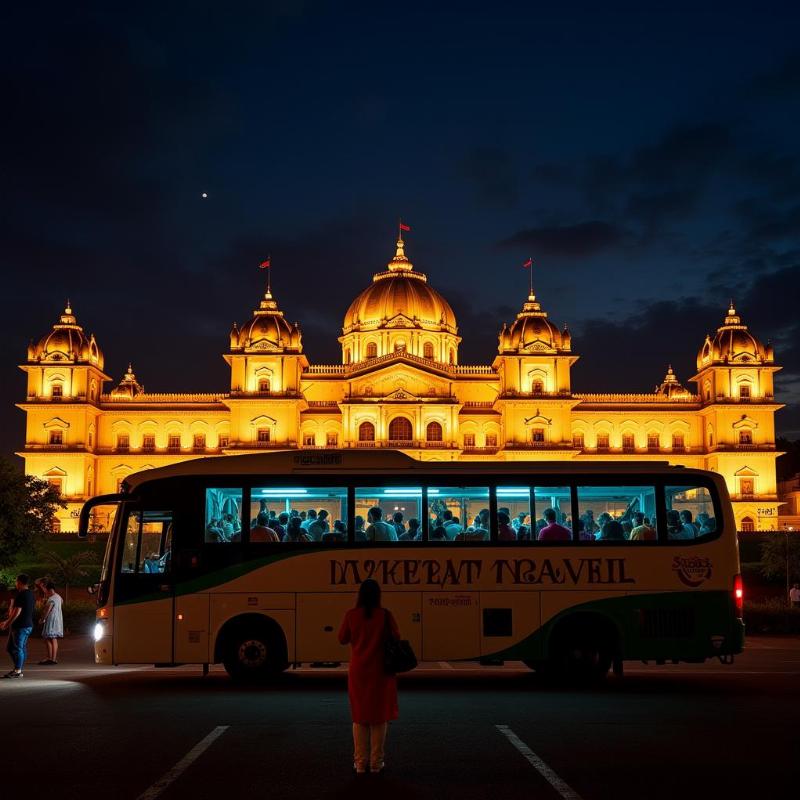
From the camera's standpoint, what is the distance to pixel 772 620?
2811cm

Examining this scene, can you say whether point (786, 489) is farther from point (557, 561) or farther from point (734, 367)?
point (557, 561)

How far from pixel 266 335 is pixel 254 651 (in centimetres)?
6370

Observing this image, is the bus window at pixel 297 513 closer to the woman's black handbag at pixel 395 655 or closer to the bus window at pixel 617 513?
the bus window at pixel 617 513

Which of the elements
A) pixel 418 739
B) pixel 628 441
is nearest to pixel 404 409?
pixel 628 441

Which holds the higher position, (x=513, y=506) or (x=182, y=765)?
(x=513, y=506)

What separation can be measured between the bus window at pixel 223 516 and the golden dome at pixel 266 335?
6243cm

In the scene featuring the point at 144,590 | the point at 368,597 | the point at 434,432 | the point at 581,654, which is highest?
the point at 434,432

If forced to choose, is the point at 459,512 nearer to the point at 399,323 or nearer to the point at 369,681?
the point at 369,681

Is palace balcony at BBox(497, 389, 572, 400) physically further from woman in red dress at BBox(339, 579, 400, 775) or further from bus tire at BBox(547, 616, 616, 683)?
woman in red dress at BBox(339, 579, 400, 775)

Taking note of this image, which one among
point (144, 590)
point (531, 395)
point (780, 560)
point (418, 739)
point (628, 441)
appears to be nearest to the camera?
point (418, 739)

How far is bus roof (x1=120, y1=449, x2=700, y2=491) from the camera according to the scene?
52.6ft

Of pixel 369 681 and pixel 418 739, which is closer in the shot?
pixel 369 681

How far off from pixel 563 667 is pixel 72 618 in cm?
1626

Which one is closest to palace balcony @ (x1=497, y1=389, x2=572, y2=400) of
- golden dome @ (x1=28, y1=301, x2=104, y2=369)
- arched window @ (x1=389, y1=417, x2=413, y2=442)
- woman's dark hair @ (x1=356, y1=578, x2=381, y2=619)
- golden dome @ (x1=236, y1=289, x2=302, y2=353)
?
arched window @ (x1=389, y1=417, x2=413, y2=442)
